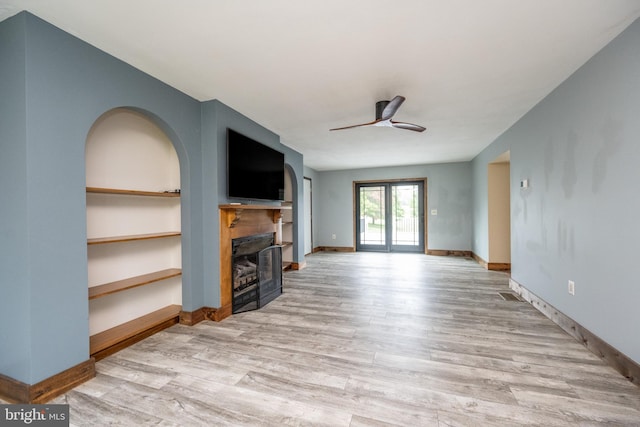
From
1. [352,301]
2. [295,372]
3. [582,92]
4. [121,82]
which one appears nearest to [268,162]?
[121,82]

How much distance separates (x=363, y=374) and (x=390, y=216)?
5924 millimetres

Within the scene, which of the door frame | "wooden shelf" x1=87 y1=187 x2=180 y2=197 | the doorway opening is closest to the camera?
"wooden shelf" x1=87 y1=187 x2=180 y2=197

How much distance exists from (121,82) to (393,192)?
21.2 feet

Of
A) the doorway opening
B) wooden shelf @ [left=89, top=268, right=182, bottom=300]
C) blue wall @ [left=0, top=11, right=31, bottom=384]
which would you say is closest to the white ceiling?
blue wall @ [left=0, top=11, right=31, bottom=384]

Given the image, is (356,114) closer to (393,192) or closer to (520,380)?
(520,380)

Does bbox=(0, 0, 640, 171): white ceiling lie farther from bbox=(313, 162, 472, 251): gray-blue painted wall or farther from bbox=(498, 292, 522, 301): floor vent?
bbox=(313, 162, 472, 251): gray-blue painted wall

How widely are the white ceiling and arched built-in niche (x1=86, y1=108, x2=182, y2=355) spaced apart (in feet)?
2.30

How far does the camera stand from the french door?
24.0ft

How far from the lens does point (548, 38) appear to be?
6.32ft

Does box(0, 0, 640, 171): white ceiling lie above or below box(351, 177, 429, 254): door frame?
above

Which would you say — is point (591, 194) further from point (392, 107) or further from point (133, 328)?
point (133, 328)

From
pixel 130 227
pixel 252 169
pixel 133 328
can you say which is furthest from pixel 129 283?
pixel 252 169

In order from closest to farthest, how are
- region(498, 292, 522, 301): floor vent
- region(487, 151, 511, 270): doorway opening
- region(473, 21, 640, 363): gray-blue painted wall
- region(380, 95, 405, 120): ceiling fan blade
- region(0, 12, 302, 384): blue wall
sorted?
region(0, 12, 302, 384): blue wall < region(473, 21, 640, 363): gray-blue painted wall < region(380, 95, 405, 120): ceiling fan blade < region(498, 292, 522, 301): floor vent < region(487, 151, 511, 270): doorway opening

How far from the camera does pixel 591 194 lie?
222 cm
